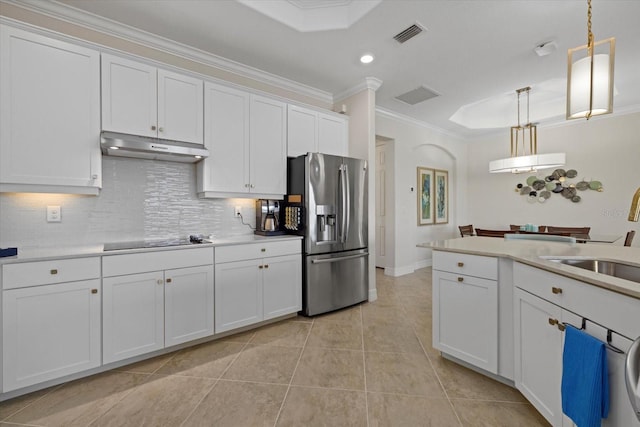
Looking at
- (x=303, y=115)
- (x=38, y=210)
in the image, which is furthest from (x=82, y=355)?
(x=303, y=115)

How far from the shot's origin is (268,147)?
314 cm

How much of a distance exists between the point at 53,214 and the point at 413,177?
5202 mm

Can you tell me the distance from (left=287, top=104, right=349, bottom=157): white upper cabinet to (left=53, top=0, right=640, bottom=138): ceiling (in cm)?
50

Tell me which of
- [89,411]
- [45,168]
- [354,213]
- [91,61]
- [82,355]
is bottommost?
[89,411]

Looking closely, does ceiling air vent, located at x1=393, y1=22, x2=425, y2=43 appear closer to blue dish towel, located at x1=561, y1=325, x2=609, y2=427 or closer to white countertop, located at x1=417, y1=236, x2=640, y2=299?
white countertop, located at x1=417, y1=236, x2=640, y2=299

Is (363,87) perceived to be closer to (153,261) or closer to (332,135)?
(332,135)

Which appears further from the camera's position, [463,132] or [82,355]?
[463,132]

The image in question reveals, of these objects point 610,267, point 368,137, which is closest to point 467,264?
point 610,267

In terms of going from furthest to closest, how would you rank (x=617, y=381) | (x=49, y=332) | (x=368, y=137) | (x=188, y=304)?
(x=368, y=137) < (x=188, y=304) < (x=49, y=332) < (x=617, y=381)

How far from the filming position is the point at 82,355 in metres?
1.96

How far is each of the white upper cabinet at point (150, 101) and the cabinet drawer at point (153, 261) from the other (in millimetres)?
1036

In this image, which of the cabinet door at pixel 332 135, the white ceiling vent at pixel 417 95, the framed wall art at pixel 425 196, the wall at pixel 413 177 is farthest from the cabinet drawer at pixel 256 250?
the framed wall art at pixel 425 196

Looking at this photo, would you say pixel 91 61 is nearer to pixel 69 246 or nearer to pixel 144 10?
pixel 144 10

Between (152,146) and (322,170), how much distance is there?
5.44 ft
